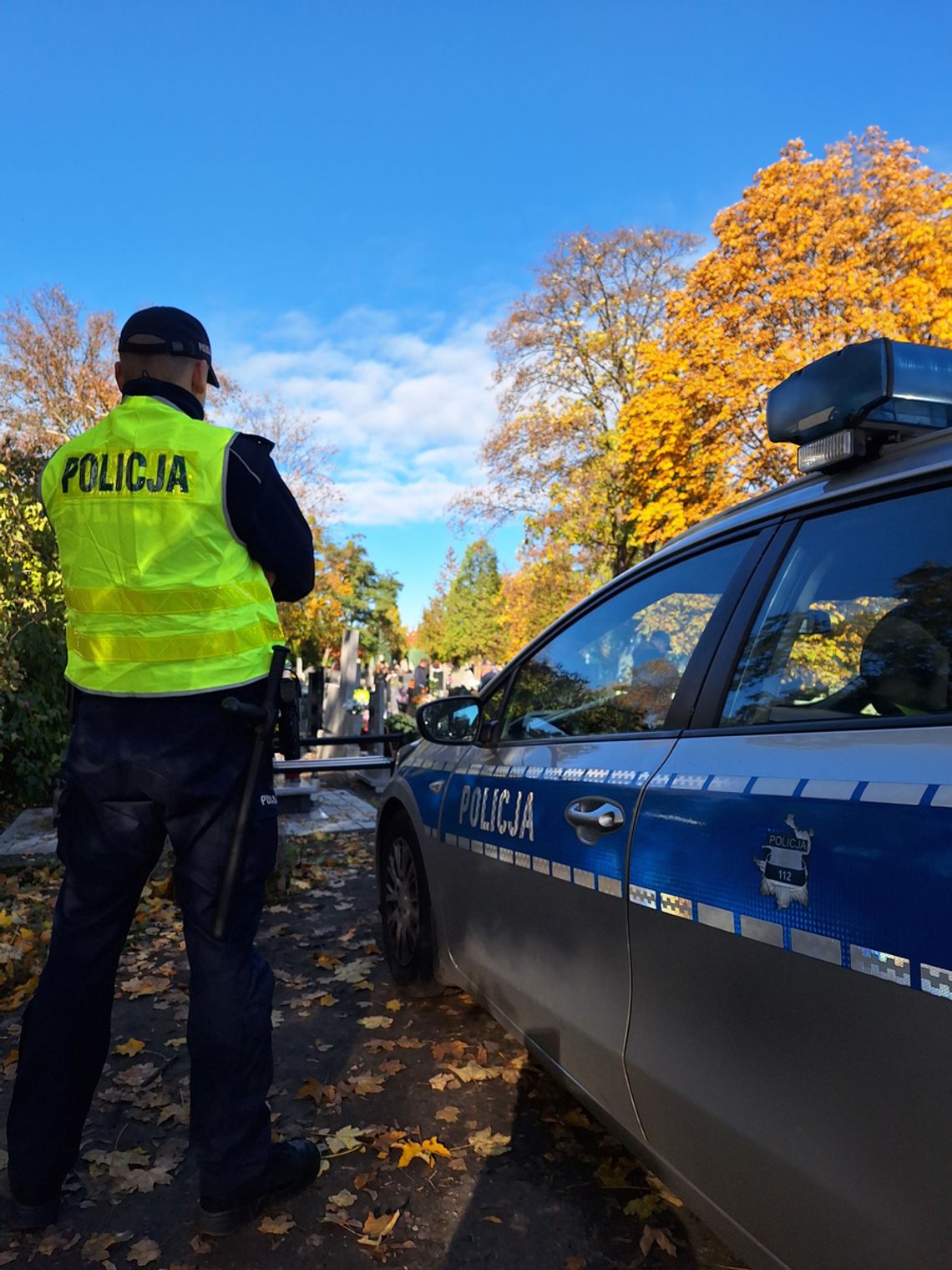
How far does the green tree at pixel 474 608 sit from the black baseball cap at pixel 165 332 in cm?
5799

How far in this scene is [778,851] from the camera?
4.86ft

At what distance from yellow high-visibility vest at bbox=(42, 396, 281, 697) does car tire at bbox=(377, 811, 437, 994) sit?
164 cm

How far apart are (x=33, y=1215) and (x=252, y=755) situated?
125 centimetres

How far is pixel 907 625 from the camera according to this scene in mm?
1621

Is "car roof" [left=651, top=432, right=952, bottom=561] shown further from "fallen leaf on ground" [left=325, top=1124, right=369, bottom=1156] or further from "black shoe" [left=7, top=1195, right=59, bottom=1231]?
"black shoe" [left=7, top=1195, right=59, bottom=1231]

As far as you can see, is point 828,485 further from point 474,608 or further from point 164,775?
point 474,608

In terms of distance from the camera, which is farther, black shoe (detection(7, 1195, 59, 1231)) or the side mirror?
the side mirror

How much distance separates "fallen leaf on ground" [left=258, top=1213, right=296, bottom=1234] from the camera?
7.04 ft

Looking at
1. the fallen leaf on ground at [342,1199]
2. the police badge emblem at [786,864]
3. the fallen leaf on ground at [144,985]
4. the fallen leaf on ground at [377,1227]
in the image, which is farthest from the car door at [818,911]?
the fallen leaf on ground at [144,985]

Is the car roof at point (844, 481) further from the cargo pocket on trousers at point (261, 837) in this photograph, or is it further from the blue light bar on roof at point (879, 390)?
the cargo pocket on trousers at point (261, 837)

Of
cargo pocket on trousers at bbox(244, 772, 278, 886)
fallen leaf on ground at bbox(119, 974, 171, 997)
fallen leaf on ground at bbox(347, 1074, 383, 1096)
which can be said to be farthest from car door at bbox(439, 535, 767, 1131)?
fallen leaf on ground at bbox(119, 974, 171, 997)

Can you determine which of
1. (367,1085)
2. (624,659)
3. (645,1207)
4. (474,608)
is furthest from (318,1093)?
(474,608)

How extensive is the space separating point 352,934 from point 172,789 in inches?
114

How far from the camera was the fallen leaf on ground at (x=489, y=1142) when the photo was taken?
2.52 m
